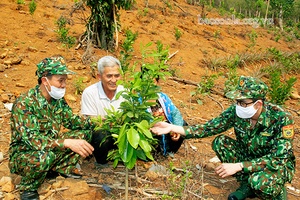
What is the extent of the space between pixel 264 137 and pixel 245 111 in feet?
1.06

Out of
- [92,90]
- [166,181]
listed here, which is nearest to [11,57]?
[92,90]

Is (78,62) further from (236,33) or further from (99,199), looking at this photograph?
(236,33)

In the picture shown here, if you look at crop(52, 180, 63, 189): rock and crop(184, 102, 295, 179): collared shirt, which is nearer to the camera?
crop(184, 102, 295, 179): collared shirt

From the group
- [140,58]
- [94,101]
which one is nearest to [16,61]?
[140,58]

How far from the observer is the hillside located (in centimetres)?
331

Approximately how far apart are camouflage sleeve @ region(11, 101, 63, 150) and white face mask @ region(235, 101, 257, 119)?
1576 millimetres

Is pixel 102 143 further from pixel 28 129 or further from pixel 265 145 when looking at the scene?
pixel 265 145

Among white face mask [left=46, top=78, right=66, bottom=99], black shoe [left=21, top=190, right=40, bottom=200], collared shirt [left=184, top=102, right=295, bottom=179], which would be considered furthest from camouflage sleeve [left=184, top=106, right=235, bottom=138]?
black shoe [left=21, top=190, right=40, bottom=200]

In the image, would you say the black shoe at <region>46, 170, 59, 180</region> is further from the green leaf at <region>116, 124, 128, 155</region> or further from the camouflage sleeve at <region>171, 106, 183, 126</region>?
the camouflage sleeve at <region>171, 106, 183, 126</region>

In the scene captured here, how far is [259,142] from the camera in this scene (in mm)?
3029

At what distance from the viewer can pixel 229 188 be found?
3.49 m

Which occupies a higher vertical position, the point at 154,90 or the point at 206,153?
the point at 154,90

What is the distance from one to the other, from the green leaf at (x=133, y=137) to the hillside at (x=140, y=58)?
69 cm

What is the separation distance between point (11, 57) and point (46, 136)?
12.2 ft
